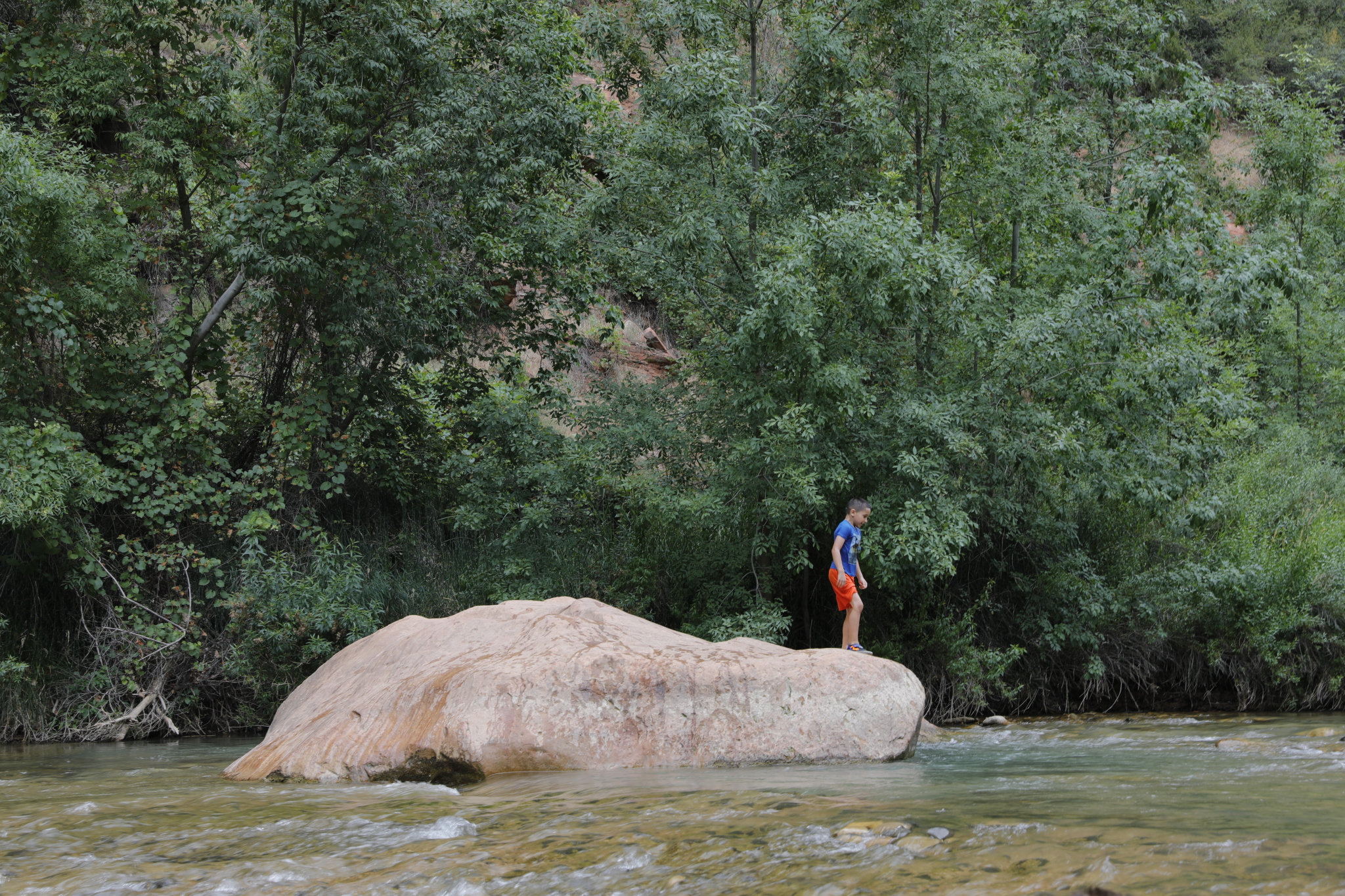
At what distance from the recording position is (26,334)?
35.8 feet

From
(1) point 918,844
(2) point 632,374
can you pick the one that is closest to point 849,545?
(2) point 632,374

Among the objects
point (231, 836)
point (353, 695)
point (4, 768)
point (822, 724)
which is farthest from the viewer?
point (4, 768)

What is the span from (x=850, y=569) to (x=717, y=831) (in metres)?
5.62

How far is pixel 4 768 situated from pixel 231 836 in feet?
15.7

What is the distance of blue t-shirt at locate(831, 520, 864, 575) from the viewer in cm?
974

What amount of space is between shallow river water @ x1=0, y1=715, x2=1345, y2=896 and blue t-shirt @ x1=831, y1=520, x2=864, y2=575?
9.69ft

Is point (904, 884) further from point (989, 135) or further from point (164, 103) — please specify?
point (164, 103)

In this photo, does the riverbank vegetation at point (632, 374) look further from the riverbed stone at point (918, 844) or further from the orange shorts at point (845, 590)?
the riverbed stone at point (918, 844)

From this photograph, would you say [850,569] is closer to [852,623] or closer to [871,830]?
[852,623]

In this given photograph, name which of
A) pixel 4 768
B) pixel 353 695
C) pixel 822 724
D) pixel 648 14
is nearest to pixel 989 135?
pixel 648 14

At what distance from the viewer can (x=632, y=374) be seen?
13.1 meters

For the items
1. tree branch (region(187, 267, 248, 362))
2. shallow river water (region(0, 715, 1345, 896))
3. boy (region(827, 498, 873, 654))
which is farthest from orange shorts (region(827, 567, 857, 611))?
tree branch (region(187, 267, 248, 362))

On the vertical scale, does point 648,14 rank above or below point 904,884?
above

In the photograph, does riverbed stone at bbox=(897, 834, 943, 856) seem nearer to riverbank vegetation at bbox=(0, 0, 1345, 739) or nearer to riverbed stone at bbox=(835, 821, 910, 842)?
riverbed stone at bbox=(835, 821, 910, 842)
